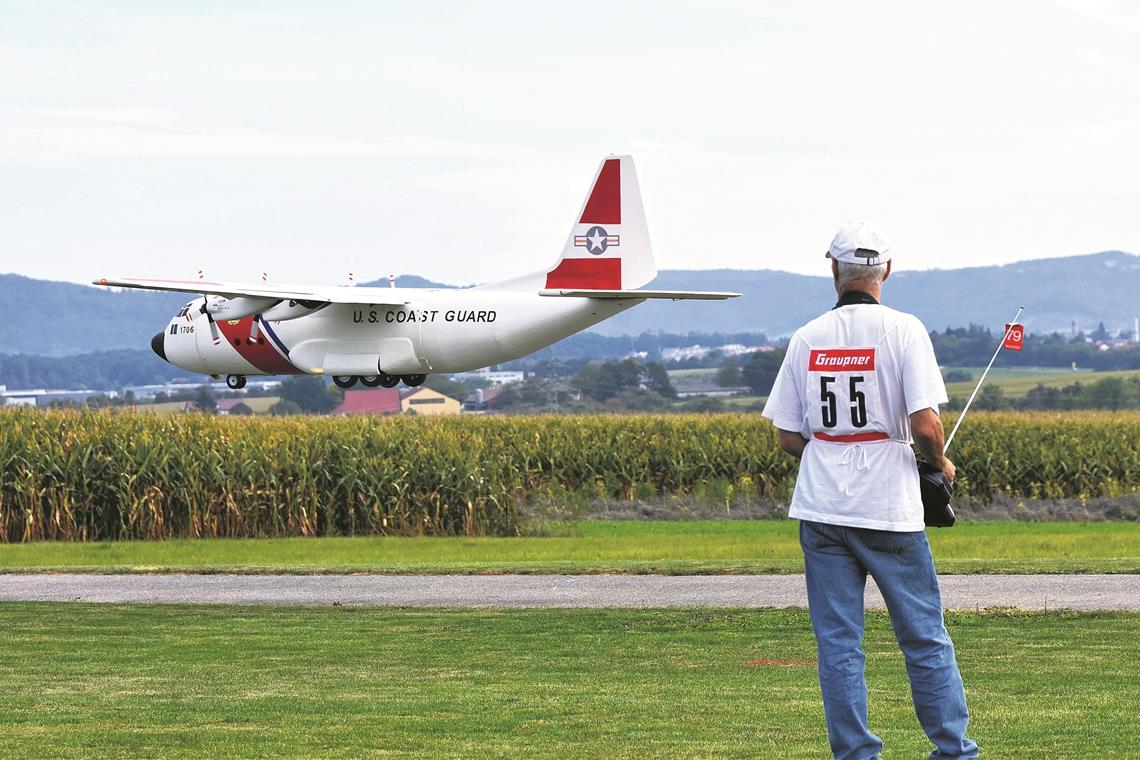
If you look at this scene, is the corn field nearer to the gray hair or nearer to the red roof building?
the red roof building

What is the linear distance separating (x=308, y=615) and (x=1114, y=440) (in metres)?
32.8

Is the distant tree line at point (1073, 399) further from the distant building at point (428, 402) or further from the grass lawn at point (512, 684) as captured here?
the grass lawn at point (512, 684)

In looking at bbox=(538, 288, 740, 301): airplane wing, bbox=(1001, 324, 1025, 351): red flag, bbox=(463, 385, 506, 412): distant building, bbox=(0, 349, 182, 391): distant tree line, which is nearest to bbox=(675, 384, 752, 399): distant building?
bbox=(463, 385, 506, 412): distant building

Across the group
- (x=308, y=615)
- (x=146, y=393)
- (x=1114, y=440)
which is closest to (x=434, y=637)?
(x=308, y=615)

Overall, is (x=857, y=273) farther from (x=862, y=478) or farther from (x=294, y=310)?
(x=294, y=310)

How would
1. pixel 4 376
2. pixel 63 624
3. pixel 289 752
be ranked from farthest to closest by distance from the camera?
1. pixel 4 376
2. pixel 63 624
3. pixel 289 752

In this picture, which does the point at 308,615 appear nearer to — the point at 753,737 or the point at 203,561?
the point at 753,737

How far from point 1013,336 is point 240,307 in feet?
50.6

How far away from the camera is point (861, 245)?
24.3 feet

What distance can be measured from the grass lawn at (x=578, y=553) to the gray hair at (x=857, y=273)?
48.8 ft

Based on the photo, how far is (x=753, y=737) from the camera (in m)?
9.34

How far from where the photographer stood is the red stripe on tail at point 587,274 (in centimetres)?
2555

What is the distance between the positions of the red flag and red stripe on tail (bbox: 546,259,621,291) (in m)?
15.1

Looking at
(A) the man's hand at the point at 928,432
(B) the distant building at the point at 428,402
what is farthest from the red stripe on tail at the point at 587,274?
(B) the distant building at the point at 428,402
